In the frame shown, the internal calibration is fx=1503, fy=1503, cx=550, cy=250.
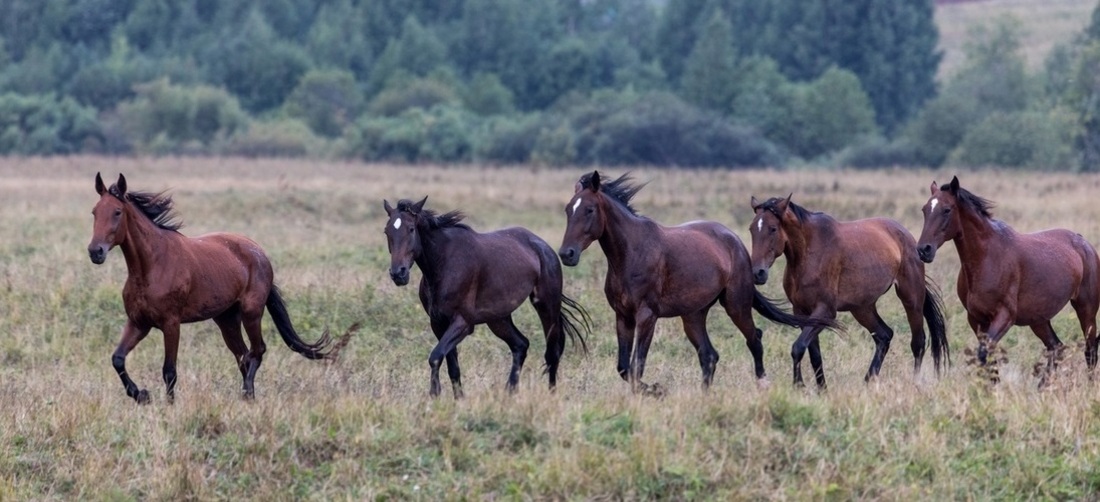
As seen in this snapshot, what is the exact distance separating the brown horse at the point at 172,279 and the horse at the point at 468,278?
119cm

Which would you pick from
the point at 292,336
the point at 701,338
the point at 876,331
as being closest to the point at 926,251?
the point at 876,331

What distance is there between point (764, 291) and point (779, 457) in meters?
7.65

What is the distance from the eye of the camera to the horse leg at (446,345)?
10.5m

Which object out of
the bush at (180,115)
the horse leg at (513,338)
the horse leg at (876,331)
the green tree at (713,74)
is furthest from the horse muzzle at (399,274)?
the green tree at (713,74)

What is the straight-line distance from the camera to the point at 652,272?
437 inches

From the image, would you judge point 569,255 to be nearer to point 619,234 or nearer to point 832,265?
point 619,234

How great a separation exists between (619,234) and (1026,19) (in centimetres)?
11168

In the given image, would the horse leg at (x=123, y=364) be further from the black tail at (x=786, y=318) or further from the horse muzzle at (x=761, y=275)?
the black tail at (x=786, y=318)

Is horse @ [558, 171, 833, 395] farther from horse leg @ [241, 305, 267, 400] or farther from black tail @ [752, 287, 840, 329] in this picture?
horse leg @ [241, 305, 267, 400]

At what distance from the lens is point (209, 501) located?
8.62m

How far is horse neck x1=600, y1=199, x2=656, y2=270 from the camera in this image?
11016 mm

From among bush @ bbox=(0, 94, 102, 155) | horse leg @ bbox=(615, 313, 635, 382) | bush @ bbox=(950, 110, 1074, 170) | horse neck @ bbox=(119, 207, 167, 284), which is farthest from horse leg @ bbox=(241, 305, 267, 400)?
bush @ bbox=(950, 110, 1074, 170)

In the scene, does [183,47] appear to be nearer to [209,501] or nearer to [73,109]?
[73,109]

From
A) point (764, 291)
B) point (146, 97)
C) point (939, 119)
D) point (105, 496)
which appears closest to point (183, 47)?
point (146, 97)
